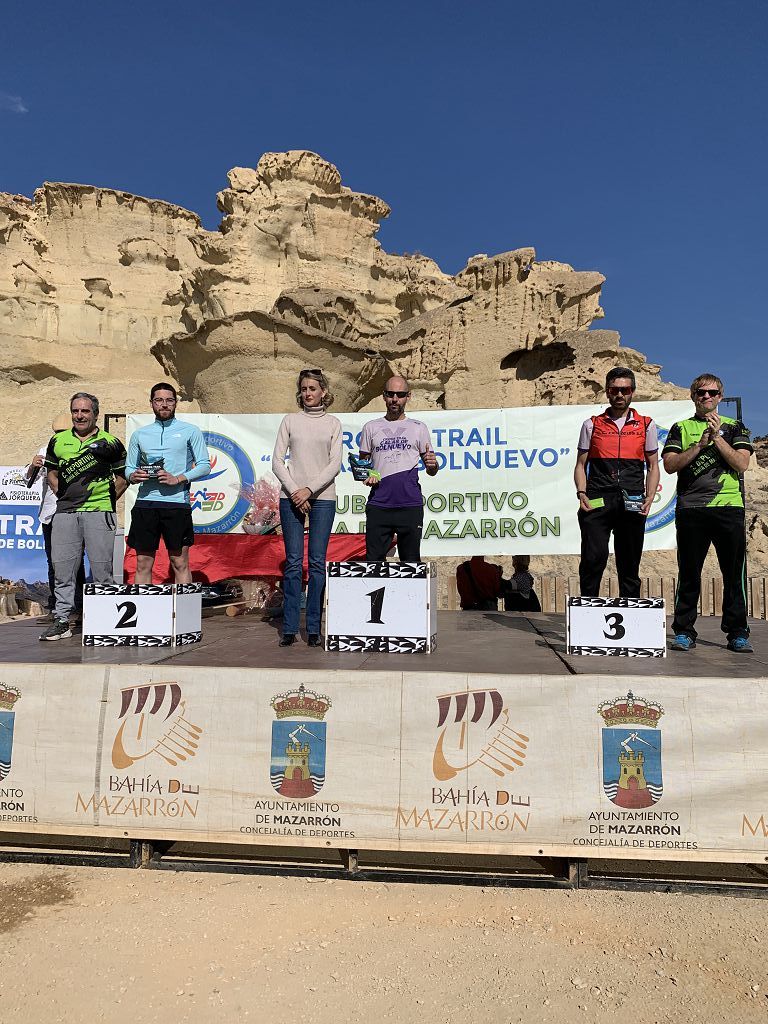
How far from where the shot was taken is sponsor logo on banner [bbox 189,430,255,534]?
298 inches

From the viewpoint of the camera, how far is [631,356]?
66.3ft

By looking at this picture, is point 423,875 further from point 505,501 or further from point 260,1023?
point 505,501

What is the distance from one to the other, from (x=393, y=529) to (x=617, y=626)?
1418 millimetres

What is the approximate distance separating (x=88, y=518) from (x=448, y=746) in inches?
112

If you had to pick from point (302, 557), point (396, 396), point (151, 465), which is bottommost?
point (302, 557)

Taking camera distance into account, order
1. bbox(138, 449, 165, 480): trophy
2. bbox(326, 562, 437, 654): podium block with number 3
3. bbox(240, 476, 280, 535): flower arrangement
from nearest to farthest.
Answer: bbox(326, 562, 437, 654): podium block with number 3 < bbox(138, 449, 165, 480): trophy < bbox(240, 476, 280, 535): flower arrangement

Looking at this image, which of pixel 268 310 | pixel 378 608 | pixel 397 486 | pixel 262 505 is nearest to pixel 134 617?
pixel 378 608

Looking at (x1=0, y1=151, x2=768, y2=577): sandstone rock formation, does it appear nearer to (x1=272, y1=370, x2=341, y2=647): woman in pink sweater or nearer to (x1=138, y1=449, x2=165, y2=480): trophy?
(x1=272, y1=370, x2=341, y2=647): woman in pink sweater

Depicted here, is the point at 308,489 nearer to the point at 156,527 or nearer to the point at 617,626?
the point at 156,527

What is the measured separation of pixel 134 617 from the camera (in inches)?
145

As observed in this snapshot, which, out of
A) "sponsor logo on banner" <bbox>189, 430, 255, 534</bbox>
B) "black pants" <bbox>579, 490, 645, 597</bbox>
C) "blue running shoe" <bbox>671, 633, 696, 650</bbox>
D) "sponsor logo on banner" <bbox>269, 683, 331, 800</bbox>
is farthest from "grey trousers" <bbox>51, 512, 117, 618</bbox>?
"blue running shoe" <bbox>671, 633, 696, 650</bbox>

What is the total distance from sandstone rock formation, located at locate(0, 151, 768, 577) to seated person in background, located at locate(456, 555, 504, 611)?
9285 mm

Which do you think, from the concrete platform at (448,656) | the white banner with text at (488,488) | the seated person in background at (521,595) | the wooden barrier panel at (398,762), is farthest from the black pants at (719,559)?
the white banner with text at (488,488)

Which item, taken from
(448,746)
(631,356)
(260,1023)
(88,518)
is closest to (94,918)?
(260,1023)
